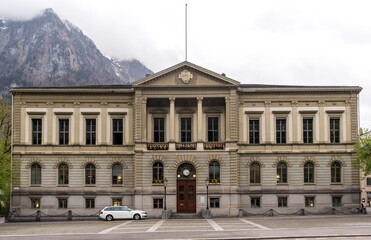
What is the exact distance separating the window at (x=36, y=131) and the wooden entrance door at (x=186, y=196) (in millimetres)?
17077

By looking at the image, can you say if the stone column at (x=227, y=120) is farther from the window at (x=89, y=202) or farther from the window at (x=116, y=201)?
the window at (x=89, y=202)

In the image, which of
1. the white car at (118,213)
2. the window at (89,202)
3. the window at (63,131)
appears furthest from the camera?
the window at (63,131)

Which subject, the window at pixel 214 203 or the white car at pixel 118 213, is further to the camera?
the window at pixel 214 203

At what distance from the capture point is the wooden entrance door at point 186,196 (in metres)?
53.3

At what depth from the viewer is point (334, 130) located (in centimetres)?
5566

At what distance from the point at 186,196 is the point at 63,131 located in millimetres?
16212

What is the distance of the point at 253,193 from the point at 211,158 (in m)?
6.70

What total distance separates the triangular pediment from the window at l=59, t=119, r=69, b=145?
954 cm

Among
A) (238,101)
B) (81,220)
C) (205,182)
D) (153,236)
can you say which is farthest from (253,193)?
(153,236)

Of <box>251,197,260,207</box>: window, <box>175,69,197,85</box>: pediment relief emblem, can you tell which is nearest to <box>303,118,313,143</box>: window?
<box>251,197,260,207</box>: window

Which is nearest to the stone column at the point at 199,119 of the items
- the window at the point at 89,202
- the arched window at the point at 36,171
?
the window at the point at 89,202

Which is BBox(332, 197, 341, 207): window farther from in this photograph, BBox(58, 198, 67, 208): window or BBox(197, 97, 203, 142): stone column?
BBox(58, 198, 67, 208): window

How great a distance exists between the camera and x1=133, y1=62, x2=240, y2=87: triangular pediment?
176 ft

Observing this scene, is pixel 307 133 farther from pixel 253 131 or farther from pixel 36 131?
pixel 36 131
